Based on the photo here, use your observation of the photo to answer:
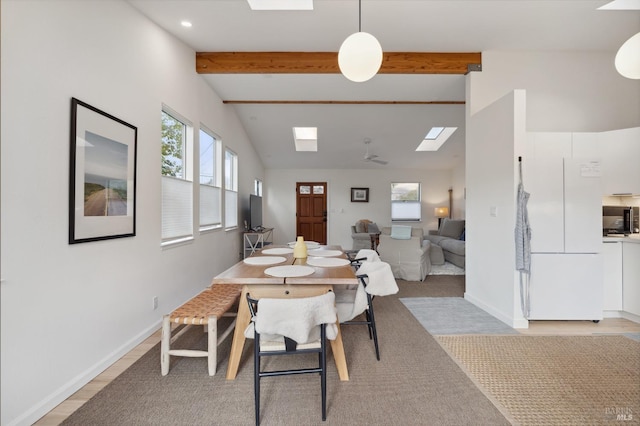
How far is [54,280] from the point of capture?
5.39 feet

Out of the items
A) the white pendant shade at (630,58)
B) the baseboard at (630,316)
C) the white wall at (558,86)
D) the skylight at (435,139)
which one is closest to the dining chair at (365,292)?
the white pendant shade at (630,58)

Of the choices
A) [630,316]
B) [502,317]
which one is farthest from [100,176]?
[630,316]

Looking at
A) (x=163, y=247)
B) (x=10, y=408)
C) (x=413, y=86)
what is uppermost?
(x=413, y=86)

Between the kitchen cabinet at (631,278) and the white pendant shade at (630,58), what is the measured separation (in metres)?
1.76

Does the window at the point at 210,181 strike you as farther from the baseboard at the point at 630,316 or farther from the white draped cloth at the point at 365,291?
the baseboard at the point at 630,316

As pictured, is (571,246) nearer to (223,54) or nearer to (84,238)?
(84,238)

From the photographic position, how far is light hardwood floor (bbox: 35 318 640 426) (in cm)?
158

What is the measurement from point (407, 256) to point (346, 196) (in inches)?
153

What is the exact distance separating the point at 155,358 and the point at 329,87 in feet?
12.6

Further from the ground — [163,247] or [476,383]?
[163,247]

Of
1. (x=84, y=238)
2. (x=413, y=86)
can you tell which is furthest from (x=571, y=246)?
(x=84, y=238)

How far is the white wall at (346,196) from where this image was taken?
8273 millimetres

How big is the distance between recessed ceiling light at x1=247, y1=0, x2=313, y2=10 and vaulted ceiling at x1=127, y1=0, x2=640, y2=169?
0.06 metres

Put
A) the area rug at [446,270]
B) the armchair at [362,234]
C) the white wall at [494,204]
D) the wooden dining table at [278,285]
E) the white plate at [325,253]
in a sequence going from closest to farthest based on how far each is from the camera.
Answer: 1. the wooden dining table at [278,285]
2. the white plate at [325,253]
3. the white wall at [494,204]
4. the area rug at [446,270]
5. the armchair at [362,234]
